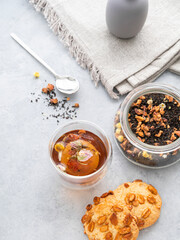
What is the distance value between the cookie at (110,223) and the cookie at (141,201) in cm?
4

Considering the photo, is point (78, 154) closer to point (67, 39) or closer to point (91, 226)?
point (91, 226)

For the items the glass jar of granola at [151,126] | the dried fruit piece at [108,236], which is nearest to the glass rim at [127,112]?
the glass jar of granola at [151,126]

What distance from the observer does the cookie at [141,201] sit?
4.19 feet

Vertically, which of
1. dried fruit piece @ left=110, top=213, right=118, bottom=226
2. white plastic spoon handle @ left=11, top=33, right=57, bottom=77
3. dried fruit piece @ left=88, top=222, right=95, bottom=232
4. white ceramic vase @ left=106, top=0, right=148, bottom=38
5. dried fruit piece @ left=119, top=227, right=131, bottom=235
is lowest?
dried fruit piece @ left=88, top=222, right=95, bottom=232

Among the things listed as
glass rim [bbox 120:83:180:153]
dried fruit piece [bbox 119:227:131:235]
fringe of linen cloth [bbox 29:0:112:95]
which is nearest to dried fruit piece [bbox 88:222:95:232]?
dried fruit piece [bbox 119:227:131:235]

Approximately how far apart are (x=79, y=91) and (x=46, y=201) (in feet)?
1.72

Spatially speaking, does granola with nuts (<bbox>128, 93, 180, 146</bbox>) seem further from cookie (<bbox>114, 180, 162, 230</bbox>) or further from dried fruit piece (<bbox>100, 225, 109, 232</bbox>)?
dried fruit piece (<bbox>100, 225, 109, 232</bbox>)

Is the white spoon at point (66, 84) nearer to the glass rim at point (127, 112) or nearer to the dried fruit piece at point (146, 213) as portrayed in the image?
the glass rim at point (127, 112)

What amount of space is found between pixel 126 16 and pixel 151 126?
19.4 inches

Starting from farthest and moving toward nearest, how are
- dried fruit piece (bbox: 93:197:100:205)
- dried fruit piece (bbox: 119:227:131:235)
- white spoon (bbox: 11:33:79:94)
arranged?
white spoon (bbox: 11:33:79:94) < dried fruit piece (bbox: 93:197:100:205) < dried fruit piece (bbox: 119:227:131:235)

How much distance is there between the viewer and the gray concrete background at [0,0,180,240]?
1.35m

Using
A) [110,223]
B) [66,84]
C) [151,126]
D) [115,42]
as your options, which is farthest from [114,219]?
[115,42]

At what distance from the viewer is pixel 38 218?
4.47ft

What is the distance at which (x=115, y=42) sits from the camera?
1.55 m
